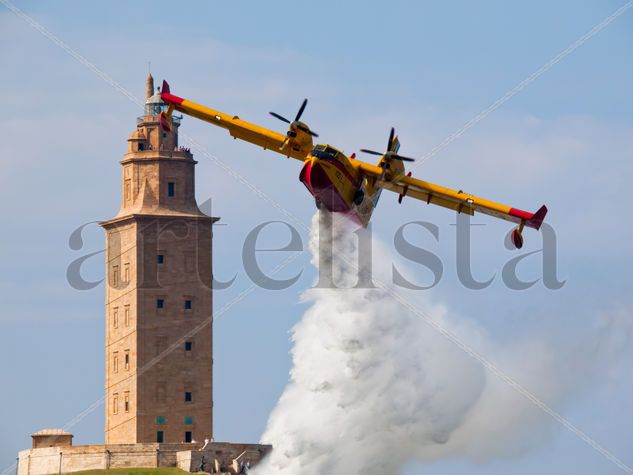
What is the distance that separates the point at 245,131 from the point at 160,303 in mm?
37207

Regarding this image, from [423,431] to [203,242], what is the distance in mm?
38488

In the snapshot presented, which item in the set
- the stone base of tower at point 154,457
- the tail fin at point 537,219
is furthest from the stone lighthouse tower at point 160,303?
the tail fin at point 537,219

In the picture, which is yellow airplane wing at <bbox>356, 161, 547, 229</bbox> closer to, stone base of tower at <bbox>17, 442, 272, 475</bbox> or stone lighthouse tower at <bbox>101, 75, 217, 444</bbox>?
stone base of tower at <bbox>17, 442, 272, 475</bbox>

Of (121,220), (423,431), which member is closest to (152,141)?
(121,220)

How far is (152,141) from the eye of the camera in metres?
167

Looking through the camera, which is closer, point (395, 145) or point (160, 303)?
point (395, 145)

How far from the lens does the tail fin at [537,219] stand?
124875 mm

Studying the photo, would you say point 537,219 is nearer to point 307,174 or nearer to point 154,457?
point 307,174

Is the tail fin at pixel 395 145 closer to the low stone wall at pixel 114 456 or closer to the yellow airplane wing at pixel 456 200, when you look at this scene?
the yellow airplane wing at pixel 456 200

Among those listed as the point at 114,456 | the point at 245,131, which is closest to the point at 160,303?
the point at 114,456

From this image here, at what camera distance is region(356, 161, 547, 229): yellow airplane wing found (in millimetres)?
125812

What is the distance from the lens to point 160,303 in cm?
16438

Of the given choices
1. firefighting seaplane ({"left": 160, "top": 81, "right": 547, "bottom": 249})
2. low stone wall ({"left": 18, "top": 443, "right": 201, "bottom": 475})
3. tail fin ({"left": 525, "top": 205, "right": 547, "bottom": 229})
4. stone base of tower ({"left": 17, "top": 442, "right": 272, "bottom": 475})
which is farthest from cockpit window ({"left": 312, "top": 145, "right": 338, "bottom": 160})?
low stone wall ({"left": 18, "top": 443, "right": 201, "bottom": 475})

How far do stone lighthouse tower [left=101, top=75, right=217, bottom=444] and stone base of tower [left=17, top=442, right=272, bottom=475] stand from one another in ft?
38.2
